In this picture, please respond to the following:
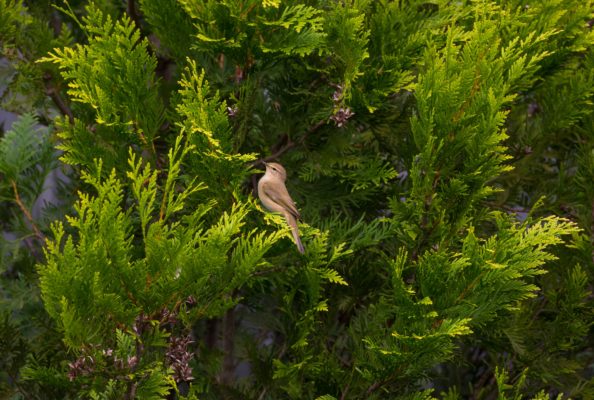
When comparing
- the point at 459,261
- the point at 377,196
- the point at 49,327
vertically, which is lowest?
the point at 49,327

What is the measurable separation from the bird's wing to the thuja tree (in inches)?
4.3

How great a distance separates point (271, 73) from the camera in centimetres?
398

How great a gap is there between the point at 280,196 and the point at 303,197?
2.22 ft

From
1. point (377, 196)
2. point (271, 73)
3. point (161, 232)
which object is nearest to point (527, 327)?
point (377, 196)

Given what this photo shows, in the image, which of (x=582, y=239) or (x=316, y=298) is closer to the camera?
(x=316, y=298)

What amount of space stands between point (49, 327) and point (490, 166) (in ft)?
7.71

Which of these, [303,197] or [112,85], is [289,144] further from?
[112,85]

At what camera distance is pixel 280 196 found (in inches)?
137

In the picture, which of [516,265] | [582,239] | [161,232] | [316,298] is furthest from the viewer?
[582,239]

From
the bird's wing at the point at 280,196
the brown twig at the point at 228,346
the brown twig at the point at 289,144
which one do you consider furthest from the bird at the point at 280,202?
the brown twig at the point at 228,346

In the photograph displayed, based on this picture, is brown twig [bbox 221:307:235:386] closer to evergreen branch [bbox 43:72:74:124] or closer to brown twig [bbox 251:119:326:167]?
brown twig [bbox 251:119:326:167]

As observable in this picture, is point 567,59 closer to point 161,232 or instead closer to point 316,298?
point 316,298

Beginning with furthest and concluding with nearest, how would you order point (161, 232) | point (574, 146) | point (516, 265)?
point (574, 146) → point (516, 265) → point (161, 232)

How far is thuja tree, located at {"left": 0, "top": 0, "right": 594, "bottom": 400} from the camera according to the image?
9.93ft
